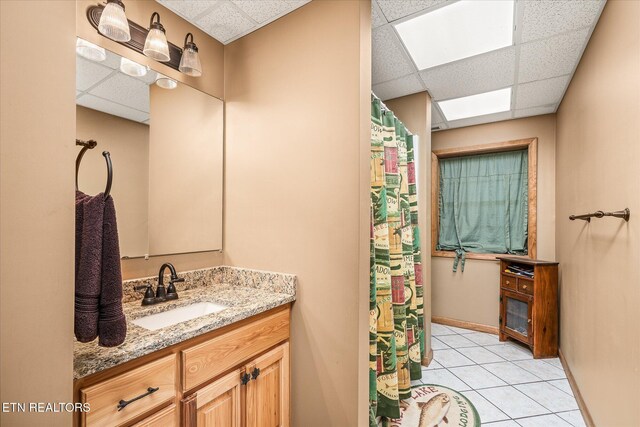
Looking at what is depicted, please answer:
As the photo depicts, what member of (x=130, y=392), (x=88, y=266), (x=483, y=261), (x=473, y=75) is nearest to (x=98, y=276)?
(x=88, y=266)

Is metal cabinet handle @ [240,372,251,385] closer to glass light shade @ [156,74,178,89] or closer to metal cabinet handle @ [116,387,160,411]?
metal cabinet handle @ [116,387,160,411]

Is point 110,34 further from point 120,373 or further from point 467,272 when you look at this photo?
point 467,272

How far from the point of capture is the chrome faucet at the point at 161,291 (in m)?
1.46

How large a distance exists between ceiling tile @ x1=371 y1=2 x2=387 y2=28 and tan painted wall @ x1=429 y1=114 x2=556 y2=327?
8.14ft

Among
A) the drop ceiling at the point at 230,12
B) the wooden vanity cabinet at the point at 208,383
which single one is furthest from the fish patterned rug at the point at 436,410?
the drop ceiling at the point at 230,12

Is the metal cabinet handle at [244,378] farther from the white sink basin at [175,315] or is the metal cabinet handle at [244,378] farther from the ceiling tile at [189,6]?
the ceiling tile at [189,6]

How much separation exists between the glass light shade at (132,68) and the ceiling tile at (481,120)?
3380 mm

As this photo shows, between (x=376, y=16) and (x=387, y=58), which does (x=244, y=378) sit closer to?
(x=376, y=16)

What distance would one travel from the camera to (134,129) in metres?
1.58

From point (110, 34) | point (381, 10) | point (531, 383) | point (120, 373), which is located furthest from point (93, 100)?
point (531, 383)

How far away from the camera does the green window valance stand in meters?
3.58

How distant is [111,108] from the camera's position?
4.86 ft

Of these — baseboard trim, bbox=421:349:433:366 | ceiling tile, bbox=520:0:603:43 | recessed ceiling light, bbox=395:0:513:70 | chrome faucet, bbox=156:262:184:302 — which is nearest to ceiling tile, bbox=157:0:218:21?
recessed ceiling light, bbox=395:0:513:70

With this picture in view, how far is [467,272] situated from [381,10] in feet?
10.7
